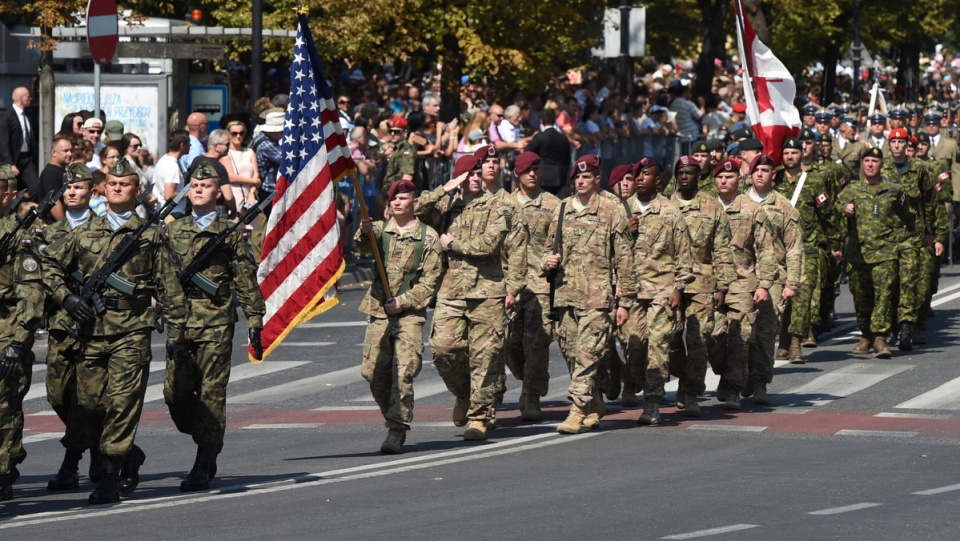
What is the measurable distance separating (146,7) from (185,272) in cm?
2330

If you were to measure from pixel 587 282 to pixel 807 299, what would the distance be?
4.93 m

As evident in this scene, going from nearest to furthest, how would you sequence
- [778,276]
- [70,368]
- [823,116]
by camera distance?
[70,368] → [778,276] → [823,116]

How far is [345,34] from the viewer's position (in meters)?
28.9

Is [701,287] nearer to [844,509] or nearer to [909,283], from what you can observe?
[844,509]

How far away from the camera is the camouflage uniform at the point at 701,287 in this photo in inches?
588

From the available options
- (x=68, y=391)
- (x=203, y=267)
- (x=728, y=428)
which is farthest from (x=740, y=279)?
(x=68, y=391)

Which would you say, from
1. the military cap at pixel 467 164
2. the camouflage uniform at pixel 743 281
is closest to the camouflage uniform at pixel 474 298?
the military cap at pixel 467 164

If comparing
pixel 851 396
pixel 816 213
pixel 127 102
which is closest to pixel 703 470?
pixel 851 396

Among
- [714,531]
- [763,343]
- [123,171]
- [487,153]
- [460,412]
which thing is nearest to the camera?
[714,531]

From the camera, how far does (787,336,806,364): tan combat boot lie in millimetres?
18172

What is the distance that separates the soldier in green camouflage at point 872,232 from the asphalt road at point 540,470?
4.72 ft

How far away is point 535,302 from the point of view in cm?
1483

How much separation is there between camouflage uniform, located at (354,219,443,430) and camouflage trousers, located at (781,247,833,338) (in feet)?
17.4

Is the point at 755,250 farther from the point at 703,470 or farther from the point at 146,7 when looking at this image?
the point at 146,7
